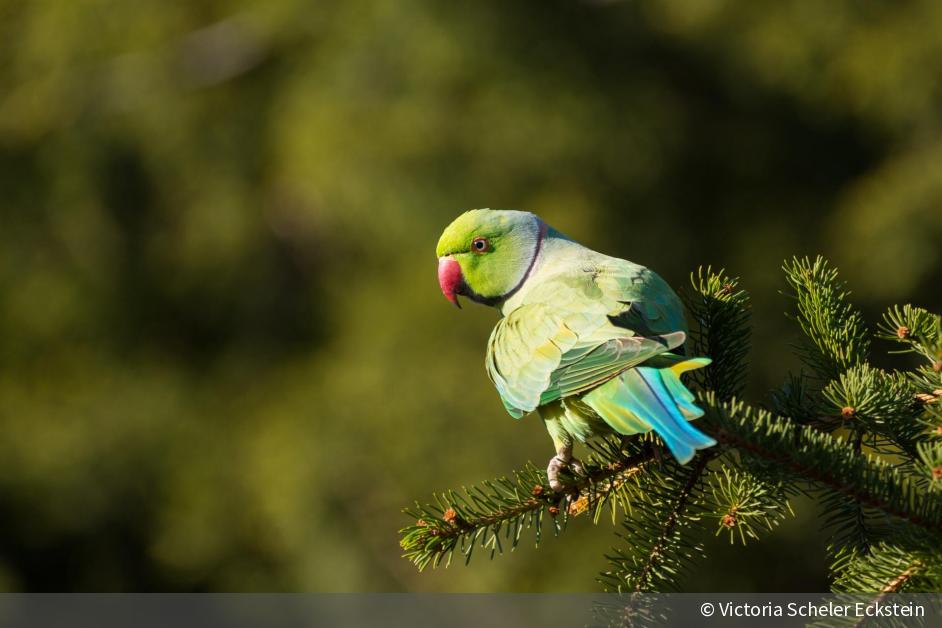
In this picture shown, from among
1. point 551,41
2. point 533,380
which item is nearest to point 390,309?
point 551,41

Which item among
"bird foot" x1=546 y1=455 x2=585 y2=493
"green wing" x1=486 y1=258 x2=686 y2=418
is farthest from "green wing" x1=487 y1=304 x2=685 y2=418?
"bird foot" x1=546 y1=455 x2=585 y2=493

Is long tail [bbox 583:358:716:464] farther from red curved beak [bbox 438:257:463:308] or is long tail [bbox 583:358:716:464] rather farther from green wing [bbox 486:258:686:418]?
red curved beak [bbox 438:257:463:308]

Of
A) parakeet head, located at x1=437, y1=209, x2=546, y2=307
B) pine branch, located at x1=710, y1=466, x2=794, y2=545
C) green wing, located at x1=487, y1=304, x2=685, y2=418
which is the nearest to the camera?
pine branch, located at x1=710, y1=466, x2=794, y2=545

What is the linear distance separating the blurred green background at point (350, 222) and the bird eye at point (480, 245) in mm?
2970

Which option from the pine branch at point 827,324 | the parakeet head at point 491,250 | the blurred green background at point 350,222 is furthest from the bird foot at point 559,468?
the blurred green background at point 350,222

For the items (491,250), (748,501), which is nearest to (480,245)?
(491,250)

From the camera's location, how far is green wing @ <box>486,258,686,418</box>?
2.03m

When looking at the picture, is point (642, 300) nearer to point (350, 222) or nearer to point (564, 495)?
point (564, 495)

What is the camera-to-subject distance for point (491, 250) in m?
2.69

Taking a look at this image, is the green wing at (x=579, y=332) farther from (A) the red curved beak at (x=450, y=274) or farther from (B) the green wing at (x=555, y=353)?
(A) the red curved beak at (x=450, y=274)

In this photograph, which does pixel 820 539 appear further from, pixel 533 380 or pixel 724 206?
pixel 533 380

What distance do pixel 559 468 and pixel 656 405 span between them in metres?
0.36

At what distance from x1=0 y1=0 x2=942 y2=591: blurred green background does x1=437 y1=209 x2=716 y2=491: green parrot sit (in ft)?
9.74

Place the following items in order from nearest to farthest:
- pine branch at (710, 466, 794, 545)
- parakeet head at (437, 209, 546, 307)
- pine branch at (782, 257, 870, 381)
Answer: pine branch at (710, 466, 794, 545) < pine branch at (782, 257, 870, 381) < parakeet head at (437, 209, 546, 307)
